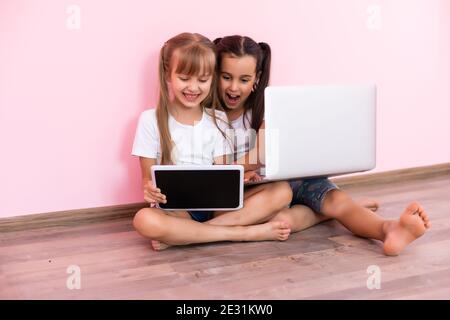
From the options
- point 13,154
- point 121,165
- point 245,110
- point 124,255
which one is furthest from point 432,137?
point 13,154

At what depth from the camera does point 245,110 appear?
171cm

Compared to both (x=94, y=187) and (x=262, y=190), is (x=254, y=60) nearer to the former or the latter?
(x=262, y=190)

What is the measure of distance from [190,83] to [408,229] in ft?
2.03

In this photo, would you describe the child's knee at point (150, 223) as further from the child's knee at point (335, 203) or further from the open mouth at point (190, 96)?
the child's knee at point (335, 203)

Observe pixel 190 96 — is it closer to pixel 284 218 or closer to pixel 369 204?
pixel 284 218

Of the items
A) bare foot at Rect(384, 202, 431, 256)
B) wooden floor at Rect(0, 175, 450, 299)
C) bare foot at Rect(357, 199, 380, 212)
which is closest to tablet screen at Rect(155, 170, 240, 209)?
wooden floor at Rect(0, 175, 450, 299)

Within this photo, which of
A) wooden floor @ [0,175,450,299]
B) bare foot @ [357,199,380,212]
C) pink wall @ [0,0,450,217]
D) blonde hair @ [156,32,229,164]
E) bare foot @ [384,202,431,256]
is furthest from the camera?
bare foot @ [357,199,380,212]

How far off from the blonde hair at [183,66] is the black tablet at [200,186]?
0.52 feet

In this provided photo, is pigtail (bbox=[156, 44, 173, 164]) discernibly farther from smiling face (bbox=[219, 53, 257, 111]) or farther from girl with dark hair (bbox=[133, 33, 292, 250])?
smiling face (bbox=[219, 53, 257, 111])

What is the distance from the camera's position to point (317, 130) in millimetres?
1461

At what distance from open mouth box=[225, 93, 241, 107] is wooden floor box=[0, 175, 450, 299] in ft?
1.26

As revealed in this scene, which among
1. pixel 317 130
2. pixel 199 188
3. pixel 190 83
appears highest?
pixel 190 83

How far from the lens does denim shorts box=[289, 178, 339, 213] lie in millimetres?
1656

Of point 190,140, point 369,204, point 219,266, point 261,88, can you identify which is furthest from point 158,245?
point 369,204
